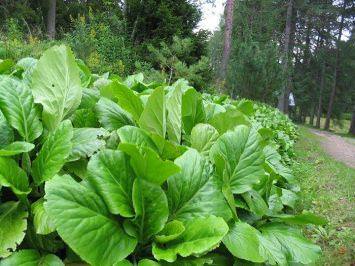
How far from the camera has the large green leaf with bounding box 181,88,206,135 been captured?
163 cm

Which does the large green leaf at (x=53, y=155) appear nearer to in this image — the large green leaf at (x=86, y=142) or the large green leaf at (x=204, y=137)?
the large green leaf at (x=86, y=142)

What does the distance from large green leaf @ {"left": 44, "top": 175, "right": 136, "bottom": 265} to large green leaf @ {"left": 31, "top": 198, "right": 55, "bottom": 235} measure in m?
0.07

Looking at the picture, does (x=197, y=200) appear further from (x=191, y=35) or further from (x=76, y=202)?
(x=191, y=35)

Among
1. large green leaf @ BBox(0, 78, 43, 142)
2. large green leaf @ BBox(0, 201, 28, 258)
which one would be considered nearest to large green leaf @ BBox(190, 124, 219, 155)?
large green leaf @ BBox(0, 78, 43, 142)

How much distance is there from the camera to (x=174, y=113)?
4.95 feet

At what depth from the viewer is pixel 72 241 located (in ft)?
3.10

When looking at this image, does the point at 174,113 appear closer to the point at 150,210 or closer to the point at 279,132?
the point at 150,210

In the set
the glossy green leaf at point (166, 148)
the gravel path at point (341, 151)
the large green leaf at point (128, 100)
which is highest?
the large green leaf at point (128, 100)

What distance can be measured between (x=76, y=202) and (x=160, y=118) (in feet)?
1.74

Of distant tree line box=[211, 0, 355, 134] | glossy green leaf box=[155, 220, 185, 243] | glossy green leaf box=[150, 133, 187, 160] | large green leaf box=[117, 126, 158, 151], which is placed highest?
distant tree line box=[211, 0, 355, 134]

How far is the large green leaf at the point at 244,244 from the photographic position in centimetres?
116

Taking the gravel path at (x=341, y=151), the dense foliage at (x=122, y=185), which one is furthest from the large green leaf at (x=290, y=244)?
the gravel path at (x=341, y=151)

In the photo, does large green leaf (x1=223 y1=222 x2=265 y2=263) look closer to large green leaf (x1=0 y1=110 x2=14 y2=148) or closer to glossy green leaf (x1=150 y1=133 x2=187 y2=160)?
glossy green leaf (x1=150 y1=133 x2=187 y2=160)

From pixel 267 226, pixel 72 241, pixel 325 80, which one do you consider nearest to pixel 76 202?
pixel 72 241
